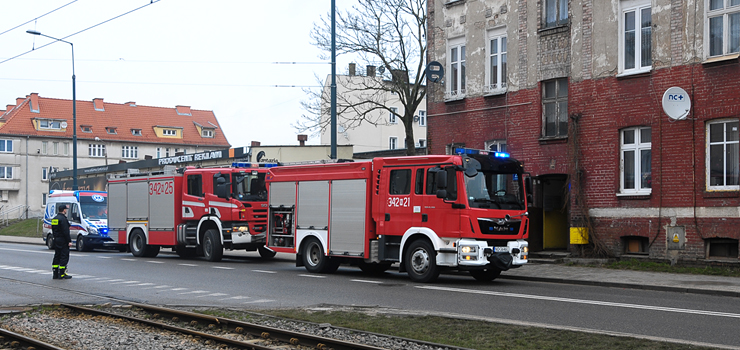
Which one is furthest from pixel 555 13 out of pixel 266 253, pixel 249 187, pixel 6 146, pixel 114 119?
pixel 114 119

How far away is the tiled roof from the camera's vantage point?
8444 centimetres

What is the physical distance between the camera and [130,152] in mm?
89562

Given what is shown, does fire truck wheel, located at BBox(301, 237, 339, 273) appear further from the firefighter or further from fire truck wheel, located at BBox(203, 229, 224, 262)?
the firefighter

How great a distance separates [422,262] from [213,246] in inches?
355

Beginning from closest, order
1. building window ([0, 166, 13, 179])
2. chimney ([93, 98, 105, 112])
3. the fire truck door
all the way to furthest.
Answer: the fire truck door, building window ([0, 166, 13, 179]), chimney ([93, 98, 105, 112])

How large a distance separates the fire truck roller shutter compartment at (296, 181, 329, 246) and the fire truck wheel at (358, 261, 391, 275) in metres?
1.15

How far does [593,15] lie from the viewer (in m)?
21.2

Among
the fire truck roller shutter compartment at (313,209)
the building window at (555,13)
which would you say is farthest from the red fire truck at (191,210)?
the building window at (555,13)

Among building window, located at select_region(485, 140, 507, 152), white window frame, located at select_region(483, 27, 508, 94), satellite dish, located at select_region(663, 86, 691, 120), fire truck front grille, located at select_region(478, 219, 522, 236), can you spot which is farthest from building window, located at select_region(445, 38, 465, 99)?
fire truck front grille, located at select_region(478, 219, 522, 236)

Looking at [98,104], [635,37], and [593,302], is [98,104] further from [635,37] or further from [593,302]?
[593,302]

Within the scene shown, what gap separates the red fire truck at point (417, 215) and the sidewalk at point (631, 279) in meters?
1.34

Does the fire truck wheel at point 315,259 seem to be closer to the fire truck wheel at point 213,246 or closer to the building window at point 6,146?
the fire truck wheel at point 213,246

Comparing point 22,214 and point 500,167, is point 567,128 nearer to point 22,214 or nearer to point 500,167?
point 500,167

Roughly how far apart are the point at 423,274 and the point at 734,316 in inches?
256
